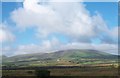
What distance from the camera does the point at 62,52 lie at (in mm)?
154500

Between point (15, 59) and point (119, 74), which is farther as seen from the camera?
point (15, 59)

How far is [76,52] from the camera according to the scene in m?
158

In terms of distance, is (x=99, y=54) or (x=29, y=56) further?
(x=99, y=54)

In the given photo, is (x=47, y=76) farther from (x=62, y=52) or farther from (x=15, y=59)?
(x=62, y=52)

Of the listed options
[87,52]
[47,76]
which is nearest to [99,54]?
[87,52]

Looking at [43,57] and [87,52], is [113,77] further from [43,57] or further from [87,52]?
[87,52]

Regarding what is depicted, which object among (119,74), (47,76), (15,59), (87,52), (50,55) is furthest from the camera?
(87,52)

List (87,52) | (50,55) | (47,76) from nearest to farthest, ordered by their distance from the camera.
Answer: (47,76) → (50,55) → (87,52)

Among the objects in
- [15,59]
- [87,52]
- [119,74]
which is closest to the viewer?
[119,74]

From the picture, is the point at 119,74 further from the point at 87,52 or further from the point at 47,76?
the point at 87,52

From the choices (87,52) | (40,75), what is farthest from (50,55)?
(40,75)

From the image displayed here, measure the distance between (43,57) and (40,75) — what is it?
95.9 m

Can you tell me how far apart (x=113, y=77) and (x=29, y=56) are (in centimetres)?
9391

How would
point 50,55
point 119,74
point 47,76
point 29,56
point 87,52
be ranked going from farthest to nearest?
1. point 87,52
2. point 50,55
3. point 29,56
4. point 47,76
5. point 119,74
